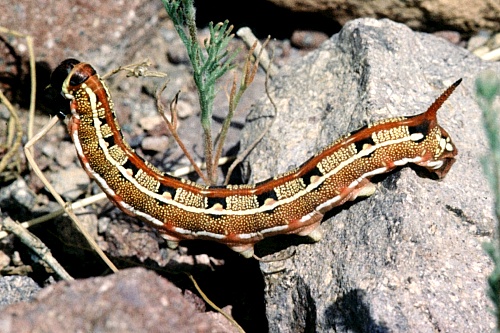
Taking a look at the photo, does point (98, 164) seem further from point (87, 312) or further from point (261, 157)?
point (87, 312)

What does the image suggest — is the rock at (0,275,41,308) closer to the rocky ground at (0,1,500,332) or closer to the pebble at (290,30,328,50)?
the rocky ground at (0,1,500,332)

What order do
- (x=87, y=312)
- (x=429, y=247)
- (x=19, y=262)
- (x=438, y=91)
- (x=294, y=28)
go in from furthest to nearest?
(x=294, y=28) < (x=19, y=262) < (x=438, y=91) < (x=429, y=247) < (x=87, y=312)

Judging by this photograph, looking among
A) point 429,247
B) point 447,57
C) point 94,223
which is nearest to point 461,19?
point 447,57

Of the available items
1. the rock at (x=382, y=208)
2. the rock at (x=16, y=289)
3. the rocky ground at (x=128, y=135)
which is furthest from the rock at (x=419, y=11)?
the rock at (x=16, y=289)

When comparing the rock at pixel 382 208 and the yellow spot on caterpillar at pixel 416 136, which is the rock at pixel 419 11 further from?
the yellow spot on caterpillar at pixel 416 136

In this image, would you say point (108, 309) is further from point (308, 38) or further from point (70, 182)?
point (308, 38)

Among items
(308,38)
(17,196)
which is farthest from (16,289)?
(308,38)

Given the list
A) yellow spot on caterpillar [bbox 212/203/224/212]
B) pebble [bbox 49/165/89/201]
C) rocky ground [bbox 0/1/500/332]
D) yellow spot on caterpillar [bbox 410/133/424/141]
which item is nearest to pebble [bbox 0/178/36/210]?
rocky ground [bbox 0/1/500/332]
